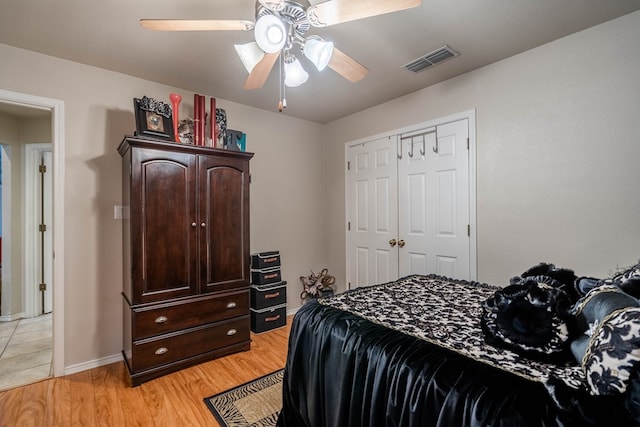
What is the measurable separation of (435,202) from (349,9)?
6.75ft

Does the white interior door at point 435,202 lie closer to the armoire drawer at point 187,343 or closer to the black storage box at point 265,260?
the black storage box at point 265,260

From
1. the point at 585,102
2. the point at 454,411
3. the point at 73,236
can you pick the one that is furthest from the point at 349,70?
the point at 73,236

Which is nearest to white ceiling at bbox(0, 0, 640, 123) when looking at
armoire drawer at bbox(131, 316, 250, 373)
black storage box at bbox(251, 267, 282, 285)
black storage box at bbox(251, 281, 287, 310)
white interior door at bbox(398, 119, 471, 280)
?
white interior door at bbox(398, 119, 471, 280)

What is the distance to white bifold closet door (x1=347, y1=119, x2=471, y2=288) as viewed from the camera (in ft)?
9.12

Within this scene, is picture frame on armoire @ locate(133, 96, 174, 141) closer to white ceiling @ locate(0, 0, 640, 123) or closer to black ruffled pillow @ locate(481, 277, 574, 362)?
white ceiling @ locate(0, 0, 640, 123)

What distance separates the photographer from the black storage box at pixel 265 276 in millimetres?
3230

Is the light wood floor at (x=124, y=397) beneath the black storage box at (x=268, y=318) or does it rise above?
beneath

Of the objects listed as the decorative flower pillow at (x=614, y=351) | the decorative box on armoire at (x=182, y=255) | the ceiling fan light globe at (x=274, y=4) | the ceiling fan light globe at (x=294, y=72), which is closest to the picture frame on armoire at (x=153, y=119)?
the decorative box on armoire at (x=182, y=255)

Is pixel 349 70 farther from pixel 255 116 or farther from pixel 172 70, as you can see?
pixel 255 116

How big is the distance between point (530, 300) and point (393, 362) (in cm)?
57

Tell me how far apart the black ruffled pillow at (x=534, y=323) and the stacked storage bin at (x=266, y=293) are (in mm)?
2435

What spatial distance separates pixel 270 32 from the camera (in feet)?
4.74

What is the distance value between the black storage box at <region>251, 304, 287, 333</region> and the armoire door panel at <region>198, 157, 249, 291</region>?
0.60m

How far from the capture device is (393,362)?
3.80ft
